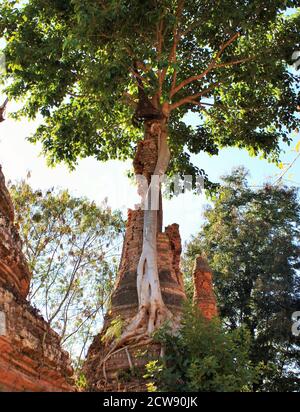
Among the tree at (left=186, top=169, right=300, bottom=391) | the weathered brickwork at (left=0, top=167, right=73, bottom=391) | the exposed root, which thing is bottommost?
the weathered brickwork at (left=0, top=167, right=73, bottom=391)

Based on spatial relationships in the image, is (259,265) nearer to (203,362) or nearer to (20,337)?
(203,362)

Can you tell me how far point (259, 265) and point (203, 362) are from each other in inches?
617

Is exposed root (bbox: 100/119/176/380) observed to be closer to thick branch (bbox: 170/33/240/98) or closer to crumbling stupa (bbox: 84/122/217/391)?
crumbling stupa (bbox: 84/122/217/391)

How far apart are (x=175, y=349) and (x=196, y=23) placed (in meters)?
8.48

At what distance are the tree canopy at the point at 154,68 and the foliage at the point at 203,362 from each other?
228 inches

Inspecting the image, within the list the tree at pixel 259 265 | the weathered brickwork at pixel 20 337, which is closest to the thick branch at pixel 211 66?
the tree at pixel 259 265

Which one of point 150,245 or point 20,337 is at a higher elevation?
point 150,245

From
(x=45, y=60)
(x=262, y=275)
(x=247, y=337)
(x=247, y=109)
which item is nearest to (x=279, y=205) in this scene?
(x=262, y=275)

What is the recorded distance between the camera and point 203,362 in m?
5.84

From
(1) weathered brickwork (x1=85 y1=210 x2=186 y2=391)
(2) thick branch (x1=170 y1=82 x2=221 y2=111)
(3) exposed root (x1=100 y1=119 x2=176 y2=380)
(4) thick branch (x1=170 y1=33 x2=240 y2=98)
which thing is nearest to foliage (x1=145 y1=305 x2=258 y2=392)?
(1) weathered brickwork (x1=85 y1=210 x2=186 y2=391)

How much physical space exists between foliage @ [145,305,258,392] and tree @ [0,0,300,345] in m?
2.75

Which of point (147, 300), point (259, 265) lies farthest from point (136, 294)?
point (259, 265)

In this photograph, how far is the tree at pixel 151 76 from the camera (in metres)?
10.8

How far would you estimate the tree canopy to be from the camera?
11.0 metres
